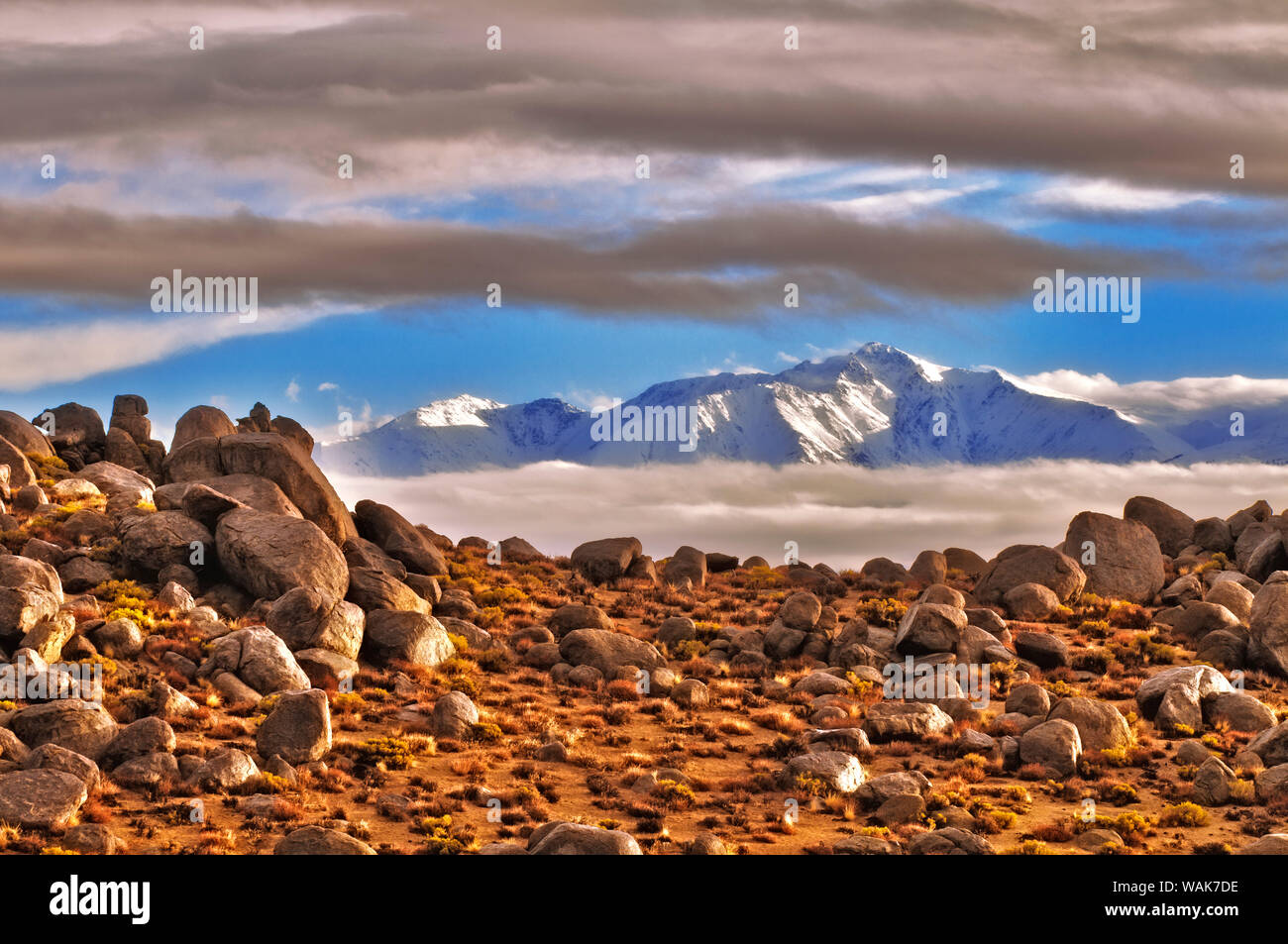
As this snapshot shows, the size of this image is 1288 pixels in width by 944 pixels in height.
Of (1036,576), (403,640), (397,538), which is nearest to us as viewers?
(403,640)

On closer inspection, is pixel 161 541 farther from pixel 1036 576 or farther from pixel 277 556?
pixel 1036 576

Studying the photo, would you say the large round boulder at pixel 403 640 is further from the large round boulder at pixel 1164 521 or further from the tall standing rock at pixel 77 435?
the large round boulder at pixel 1164 521

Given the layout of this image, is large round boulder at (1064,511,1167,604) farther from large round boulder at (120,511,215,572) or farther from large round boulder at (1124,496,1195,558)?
large round boulder at (120,511,215,572)

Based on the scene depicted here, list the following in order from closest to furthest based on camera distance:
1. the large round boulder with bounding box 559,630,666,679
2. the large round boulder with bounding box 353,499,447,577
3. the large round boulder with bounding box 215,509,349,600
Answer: the large round boulder with bounding box 215,509,349,600 → the large round boulder with bounding box 559,630,666,679 → the large round boulder with bounding box 353,499,447,577

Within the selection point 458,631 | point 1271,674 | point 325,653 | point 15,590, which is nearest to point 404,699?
point 325,653

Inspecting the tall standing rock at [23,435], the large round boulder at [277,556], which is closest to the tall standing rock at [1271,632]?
the large round boulder at [277,556]

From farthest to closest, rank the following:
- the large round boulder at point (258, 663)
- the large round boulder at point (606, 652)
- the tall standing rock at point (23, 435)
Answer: the tall standing rock at point (23, 435)
the large round boulder at point (606, 652)
the large round boulder at point (258, 663)

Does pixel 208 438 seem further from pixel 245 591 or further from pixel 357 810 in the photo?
pixel 357 810

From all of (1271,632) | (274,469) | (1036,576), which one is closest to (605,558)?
(274,469)

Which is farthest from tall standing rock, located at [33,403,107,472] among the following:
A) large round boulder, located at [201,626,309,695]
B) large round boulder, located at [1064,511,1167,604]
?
large round boulder, located at [1064,511,1167,604]
